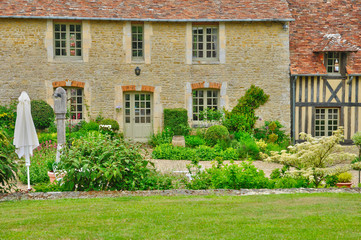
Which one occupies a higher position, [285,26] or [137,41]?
[285,26]

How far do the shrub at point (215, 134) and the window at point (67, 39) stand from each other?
5068 mm

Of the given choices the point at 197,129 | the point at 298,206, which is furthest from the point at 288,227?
the point at 197,129

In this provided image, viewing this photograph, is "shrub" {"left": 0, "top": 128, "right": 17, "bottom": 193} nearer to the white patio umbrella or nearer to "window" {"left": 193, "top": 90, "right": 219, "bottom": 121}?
the white patio umbrella

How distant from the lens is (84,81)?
15570mm

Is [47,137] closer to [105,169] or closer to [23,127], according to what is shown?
[23,127]

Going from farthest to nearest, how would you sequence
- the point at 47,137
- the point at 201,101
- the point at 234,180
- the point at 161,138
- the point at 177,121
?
the point at 201,101 < the point at 177,121 < the point at 161,138 < the point at 47,137 < the point at 234,180

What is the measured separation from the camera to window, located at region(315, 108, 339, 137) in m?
16.2

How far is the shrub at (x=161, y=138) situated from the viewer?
15.1 metres

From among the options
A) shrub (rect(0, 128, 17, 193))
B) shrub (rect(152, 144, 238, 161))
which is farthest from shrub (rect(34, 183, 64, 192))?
shrub (rect(152, 144, 238, 161))

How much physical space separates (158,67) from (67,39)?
3.14 m

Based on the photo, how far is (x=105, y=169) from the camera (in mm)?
7125

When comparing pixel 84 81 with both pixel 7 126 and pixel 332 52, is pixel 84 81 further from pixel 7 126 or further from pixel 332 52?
pixel 332 52

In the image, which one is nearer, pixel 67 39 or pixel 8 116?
pixel 8 116

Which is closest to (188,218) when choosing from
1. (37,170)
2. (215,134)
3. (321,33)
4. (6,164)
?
(6,164)
